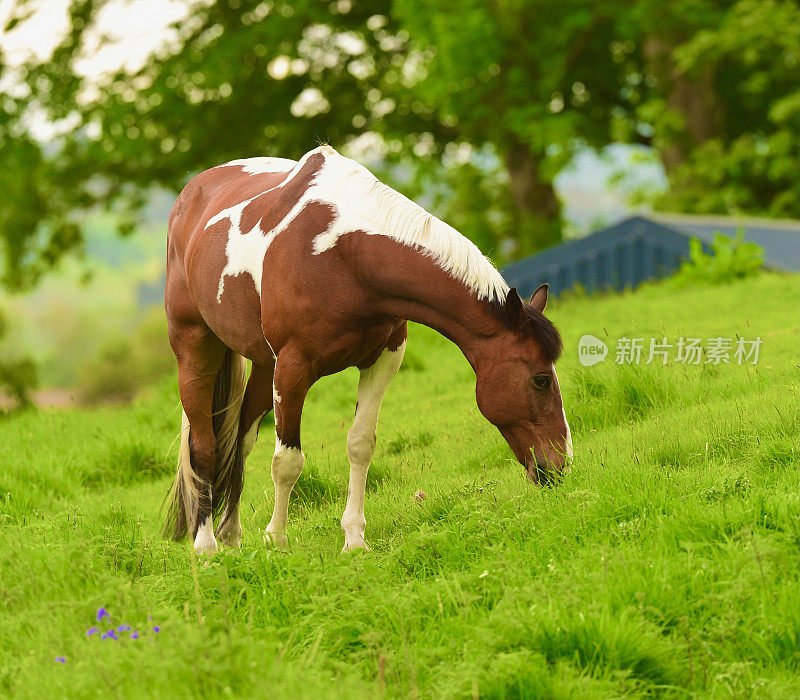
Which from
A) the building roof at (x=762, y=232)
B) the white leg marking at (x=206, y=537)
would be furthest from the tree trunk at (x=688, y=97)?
the white leg marking at (x=206, y=537)

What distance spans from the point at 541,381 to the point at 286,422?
146cm

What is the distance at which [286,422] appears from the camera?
534 cm

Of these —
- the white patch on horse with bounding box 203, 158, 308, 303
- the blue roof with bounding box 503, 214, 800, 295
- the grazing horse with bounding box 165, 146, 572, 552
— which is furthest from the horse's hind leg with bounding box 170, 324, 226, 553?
the blue roof with bounding box 503, 214, 800, 295

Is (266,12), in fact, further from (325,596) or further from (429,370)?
(325,596)

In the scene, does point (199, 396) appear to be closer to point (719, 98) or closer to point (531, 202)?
point (531, 202)

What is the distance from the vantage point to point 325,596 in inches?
158

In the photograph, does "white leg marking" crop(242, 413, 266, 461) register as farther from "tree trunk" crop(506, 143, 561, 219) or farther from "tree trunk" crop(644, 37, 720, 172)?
"tree trunk" crop(506, 143, 561, 219)

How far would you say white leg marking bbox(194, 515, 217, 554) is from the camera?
231 inches

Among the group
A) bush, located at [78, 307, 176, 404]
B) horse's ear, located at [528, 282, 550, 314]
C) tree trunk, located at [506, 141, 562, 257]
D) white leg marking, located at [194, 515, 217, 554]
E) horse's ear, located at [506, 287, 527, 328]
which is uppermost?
horse's ear, located at [506, 287, 527, 328]

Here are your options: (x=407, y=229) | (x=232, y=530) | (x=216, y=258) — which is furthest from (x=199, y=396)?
(x=407, y=229)

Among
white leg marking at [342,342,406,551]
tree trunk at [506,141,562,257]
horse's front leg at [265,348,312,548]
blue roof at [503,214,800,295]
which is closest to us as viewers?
horse's front leg at [265,348,312,548]

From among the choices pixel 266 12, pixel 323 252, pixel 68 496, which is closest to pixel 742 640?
pixel 323 252

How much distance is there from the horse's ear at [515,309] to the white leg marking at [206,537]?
2.39 metres

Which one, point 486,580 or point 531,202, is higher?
point 486,580
